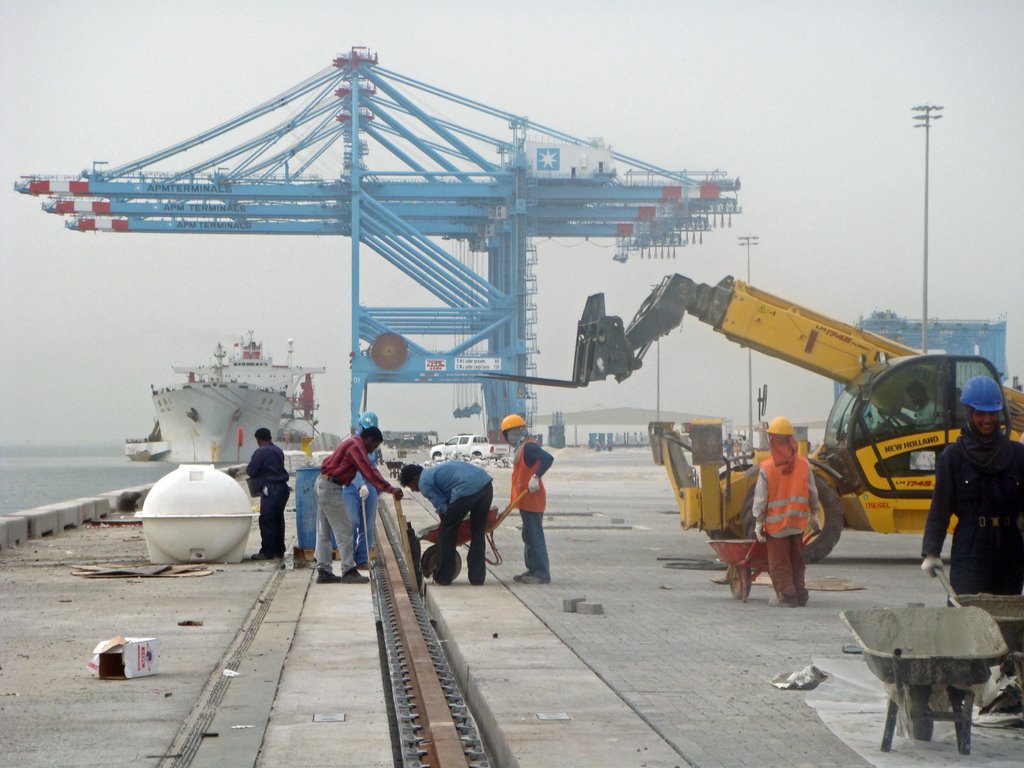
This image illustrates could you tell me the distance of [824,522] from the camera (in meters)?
17.6

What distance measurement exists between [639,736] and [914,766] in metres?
1.29

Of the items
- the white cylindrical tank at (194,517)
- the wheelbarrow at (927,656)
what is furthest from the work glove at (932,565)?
the white cylindrical tank at (194,517)

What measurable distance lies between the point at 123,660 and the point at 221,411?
3598 inches

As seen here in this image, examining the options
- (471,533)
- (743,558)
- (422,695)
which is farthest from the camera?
(471,533)

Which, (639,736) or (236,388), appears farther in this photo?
(236,388)

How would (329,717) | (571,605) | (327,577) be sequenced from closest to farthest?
1. (329,717)
2. (571,605)
3. (327,577)

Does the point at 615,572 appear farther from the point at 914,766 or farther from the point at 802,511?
the point at 914,766

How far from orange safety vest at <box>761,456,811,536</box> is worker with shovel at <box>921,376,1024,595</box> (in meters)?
4.82

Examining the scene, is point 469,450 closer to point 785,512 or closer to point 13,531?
point 13,531

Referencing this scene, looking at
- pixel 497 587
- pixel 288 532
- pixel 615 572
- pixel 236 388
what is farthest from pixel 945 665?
pixel 236 388

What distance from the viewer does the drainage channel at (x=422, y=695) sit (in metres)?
7.19

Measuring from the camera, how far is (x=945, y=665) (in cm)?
690

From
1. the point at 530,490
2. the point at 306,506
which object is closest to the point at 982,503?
the point at 530,490

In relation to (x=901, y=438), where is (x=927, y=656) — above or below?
below
